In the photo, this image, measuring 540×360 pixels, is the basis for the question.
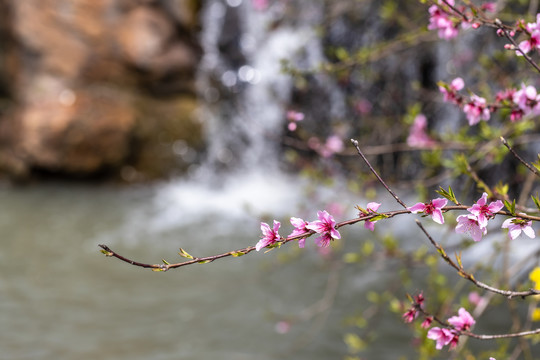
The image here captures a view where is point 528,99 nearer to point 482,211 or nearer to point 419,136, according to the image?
point 482,211

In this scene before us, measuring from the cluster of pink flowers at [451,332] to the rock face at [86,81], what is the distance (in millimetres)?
5361

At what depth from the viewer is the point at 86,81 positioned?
6293mm

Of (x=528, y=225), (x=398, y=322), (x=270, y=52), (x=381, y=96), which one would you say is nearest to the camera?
(x=528, y=225)

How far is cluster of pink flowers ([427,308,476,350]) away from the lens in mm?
1241

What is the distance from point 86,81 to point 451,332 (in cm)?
582

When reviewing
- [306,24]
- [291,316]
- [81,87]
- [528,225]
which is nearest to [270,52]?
[306,24]

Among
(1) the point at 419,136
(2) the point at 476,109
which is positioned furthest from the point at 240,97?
(2) the point at 476,109

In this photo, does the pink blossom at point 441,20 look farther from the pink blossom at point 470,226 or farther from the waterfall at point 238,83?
the waterfall at point 238,83

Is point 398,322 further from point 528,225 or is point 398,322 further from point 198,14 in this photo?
point 198,14

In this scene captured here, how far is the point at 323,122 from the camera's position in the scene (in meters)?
6.18

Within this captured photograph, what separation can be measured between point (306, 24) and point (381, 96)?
4.31 feet

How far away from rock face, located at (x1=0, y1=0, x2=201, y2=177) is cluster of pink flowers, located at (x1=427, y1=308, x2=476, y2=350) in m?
5.36

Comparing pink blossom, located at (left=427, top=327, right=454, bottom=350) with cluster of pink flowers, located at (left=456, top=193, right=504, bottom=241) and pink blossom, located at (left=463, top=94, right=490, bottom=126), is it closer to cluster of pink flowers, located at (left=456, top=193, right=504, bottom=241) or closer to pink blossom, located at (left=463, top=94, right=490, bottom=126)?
cluster of pink flowers, located at (left=456, top=193, right=504, bottom=241)

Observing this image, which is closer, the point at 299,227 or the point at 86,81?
the point at 299,227
